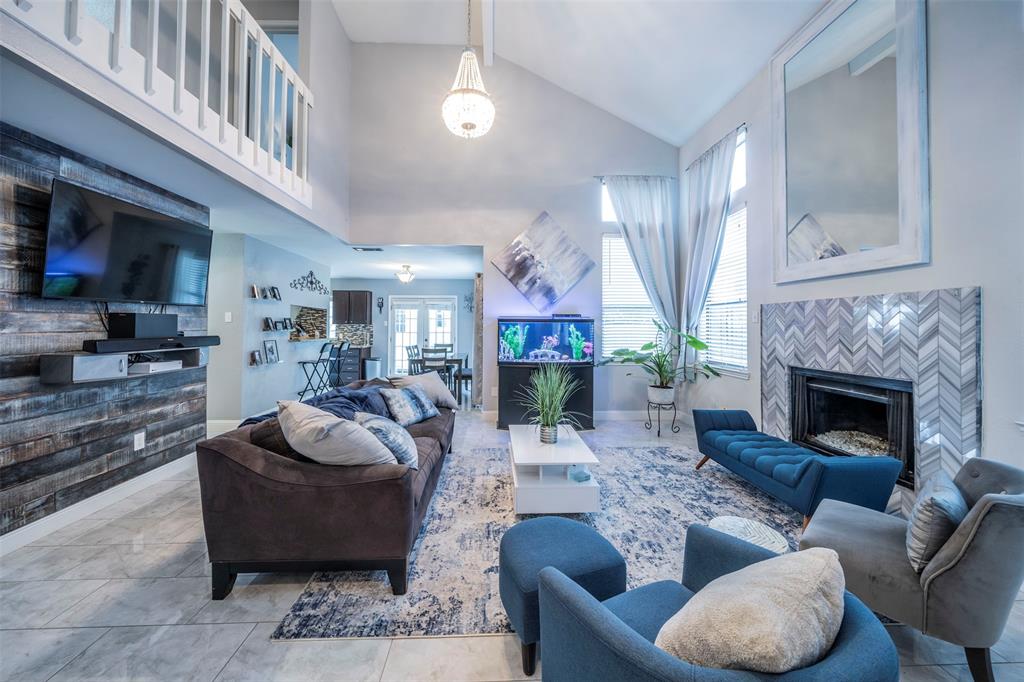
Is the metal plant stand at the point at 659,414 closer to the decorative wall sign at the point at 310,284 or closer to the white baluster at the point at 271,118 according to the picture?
the white baluster at the point at 271,118

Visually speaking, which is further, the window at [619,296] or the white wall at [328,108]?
the window at [619,296]

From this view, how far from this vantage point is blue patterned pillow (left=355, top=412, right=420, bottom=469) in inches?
81.3

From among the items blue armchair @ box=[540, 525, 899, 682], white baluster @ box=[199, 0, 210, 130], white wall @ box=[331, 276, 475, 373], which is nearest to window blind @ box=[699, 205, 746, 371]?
blue armchair @ box=[540, 525, 899, 682]

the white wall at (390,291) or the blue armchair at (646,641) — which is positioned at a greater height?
the white wall at (390,291)

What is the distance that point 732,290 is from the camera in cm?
425

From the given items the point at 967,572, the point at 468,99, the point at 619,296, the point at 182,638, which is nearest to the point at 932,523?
the point at 967,572

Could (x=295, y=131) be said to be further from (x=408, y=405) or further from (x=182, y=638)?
(x=182, y=638)

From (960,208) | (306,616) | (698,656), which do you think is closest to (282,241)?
(306,616)

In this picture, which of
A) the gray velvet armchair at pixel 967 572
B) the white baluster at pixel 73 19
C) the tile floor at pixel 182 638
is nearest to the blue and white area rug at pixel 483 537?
the tile floor at pixel 182 638

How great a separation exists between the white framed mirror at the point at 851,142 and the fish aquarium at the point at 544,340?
6.96 ft

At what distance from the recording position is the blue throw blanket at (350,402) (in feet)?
8.31

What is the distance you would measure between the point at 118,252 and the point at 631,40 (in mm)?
4639

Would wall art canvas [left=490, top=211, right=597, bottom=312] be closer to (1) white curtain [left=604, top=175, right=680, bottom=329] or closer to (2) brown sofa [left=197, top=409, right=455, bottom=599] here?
(1) white curtain [left=604, top=175, right=680, bottom=329]

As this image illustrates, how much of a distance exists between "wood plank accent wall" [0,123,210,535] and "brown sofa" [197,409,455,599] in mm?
1474
